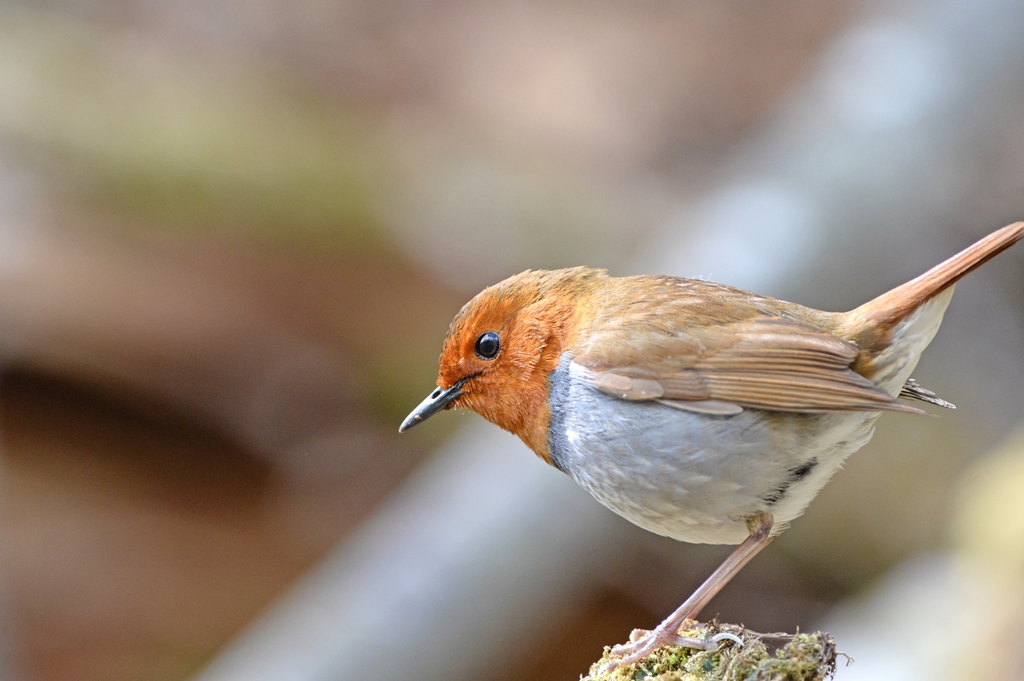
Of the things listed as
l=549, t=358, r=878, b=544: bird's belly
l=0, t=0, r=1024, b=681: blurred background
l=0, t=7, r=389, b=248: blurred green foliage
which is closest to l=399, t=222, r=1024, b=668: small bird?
l=549, t=358, r=878, b=544: bird's belly

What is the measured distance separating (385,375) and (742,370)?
4.39 metres

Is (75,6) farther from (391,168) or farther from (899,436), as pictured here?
(899,436)

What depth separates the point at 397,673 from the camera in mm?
5145

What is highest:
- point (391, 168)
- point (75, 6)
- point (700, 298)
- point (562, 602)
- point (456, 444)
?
point (75, 6)

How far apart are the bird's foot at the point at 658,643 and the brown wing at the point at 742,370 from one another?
0.72 metres

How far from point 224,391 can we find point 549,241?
9.27 feet

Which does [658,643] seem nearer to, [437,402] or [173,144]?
[437,402]

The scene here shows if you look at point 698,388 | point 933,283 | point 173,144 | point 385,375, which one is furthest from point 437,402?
point 173,144

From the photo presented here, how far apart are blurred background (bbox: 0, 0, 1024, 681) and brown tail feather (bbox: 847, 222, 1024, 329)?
2.01 m

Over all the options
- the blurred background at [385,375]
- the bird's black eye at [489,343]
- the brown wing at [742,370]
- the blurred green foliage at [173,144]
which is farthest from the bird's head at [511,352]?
the blurred green foliage at [173,144]

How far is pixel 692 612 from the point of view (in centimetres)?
314

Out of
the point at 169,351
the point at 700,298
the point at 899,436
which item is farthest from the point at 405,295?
the point at 700,298

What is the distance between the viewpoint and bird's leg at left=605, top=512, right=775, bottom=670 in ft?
10.1

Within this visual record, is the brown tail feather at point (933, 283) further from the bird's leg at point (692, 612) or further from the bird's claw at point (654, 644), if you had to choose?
the bird's claw at point (654, 644)
